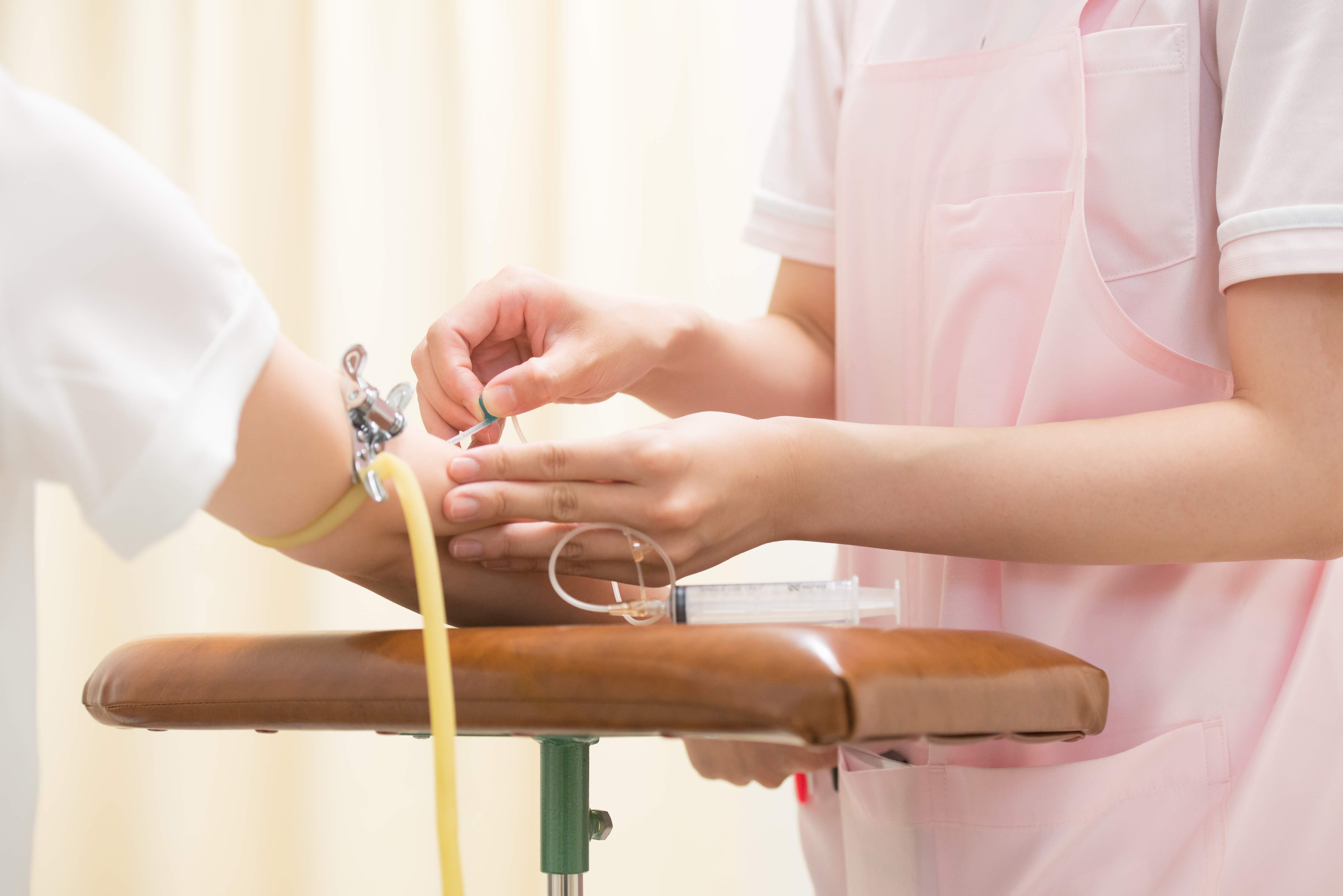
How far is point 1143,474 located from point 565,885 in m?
0.43

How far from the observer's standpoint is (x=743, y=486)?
600 mm

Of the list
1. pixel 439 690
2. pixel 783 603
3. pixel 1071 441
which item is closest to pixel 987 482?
pixel 1071 441

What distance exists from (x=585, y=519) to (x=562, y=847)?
0.20 m

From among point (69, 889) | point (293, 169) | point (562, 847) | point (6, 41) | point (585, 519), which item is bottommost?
point (69, 889)

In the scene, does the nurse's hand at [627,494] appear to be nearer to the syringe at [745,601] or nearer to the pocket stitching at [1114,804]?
the syringe at [745,601]

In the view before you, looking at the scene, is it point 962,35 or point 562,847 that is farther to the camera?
point 962,35

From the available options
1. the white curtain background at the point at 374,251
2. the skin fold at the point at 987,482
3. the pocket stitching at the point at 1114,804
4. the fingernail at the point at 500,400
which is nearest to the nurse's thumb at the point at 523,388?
the fingernail at the point at 500,400

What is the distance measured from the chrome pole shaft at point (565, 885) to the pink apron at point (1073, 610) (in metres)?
0.22

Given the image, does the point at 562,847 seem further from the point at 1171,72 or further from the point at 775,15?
the point at 775,15

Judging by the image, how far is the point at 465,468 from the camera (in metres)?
0.60

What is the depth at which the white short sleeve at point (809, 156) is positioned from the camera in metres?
0.97

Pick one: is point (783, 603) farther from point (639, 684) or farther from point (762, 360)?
point (762, 360)

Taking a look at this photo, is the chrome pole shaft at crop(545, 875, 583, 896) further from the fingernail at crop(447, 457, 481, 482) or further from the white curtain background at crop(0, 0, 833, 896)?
the white curtain background at crop(0, 0, 833, 896)

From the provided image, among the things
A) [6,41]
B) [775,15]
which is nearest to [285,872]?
[6,41]
